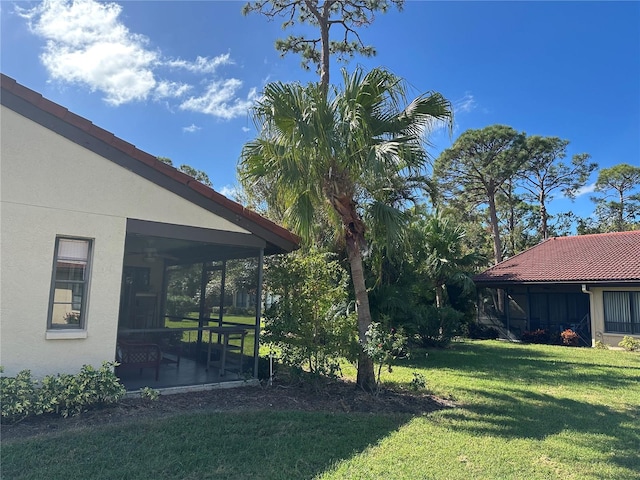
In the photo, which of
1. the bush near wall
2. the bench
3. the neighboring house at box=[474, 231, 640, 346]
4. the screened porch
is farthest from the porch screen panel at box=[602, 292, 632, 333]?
the bush near wall

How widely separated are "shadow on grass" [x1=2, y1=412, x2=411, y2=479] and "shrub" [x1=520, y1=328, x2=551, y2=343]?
1619cm

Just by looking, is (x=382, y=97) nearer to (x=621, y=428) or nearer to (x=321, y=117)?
(x=321, y=117)

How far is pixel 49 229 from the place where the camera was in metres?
6.32

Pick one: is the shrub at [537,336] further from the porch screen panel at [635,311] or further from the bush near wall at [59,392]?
the bush near wall at [59,392]

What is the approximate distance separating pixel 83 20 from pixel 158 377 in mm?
7448

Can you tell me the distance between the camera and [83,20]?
Result: 8523mm

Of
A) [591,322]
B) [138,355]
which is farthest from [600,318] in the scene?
[138,355]

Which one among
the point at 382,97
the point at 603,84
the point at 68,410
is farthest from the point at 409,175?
the point at 603,84

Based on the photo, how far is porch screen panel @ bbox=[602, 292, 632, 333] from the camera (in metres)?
17.8

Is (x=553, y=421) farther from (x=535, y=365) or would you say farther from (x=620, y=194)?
(x=620, y=194)

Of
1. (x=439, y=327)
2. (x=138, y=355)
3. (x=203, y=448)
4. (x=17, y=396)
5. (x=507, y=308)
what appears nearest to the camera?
(x=203, y=448)

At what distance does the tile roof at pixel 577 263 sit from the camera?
18.4 m

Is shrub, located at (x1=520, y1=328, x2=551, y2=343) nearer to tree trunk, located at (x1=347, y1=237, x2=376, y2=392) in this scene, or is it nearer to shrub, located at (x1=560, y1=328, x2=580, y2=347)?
shrub, located at (x1=560, y1=328, x2=580, y2=347)

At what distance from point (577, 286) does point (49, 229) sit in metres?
21.5
